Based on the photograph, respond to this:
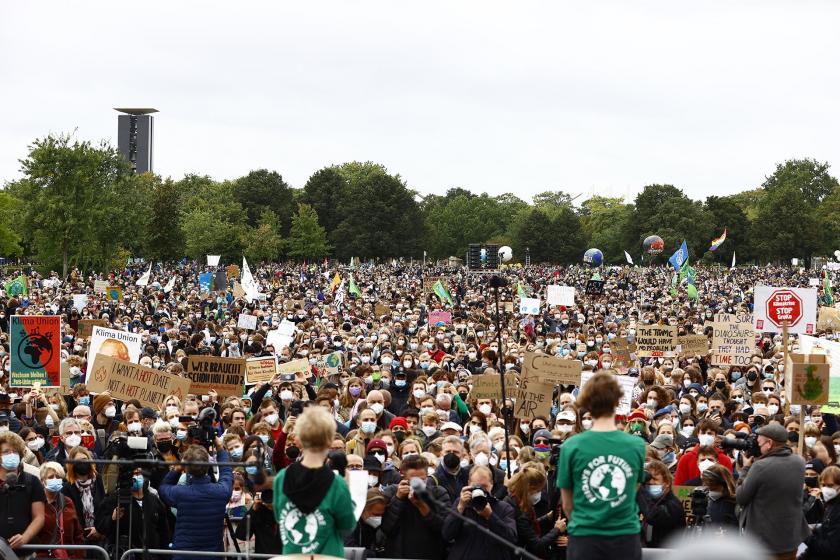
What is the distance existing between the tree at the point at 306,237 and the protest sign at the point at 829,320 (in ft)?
260

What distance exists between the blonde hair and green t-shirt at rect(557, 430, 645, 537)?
3.79ft

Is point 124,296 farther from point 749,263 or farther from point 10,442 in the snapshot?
point 749,263

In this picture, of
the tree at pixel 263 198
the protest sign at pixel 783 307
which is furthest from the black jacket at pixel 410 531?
the tree at pixel 263 198

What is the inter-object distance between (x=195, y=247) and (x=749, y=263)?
54.6m

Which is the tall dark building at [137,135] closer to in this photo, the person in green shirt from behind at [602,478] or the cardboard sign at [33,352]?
the cardboard sign at [33,352]

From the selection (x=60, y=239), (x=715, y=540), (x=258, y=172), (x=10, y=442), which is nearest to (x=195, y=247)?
(x=258, y=172)

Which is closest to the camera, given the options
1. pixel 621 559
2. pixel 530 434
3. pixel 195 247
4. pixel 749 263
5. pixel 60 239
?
pixel 621 559

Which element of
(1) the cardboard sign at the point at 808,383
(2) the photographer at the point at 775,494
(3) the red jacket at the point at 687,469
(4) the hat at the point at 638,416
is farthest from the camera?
(4) the hat at the point at 638,416

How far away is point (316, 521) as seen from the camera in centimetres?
→ 552

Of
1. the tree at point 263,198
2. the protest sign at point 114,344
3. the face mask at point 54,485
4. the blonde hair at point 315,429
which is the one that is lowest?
the face mask at point 54,485

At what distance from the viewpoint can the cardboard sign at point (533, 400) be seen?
13891mm

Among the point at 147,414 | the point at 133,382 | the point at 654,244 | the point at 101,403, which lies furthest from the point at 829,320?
the point at 654,244

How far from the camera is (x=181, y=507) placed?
7863mm

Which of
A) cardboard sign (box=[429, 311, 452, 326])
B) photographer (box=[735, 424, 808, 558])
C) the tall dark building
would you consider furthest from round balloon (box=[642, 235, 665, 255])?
photographer (box=[735, 424, 808, 558])
